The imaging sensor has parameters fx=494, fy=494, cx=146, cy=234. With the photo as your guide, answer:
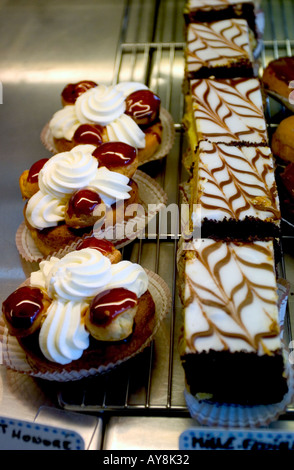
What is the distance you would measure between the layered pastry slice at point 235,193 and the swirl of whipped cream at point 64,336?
599mm

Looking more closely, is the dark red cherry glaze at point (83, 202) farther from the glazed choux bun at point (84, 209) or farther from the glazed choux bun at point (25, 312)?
the glazed choux bun at point (25, 312)

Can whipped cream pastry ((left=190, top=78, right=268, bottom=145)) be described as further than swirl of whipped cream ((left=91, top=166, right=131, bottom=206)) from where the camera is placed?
Yes

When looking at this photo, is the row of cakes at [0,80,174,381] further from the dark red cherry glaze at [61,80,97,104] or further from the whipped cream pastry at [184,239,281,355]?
the whipped cream pastry at [184,239,281,355]

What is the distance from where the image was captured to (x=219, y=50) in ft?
9.00

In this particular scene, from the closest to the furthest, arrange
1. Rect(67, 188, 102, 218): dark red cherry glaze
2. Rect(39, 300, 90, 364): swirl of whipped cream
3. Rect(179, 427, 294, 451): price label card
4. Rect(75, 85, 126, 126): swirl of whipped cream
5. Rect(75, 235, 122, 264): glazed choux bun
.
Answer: Rect(179, 427, 294, 451): price label card
Rect(39, 300, 90, 364): swirl of whipped cream
Rect(75, 235, 122, 264): glazed choux bun
Rect(67, 188, 102, 218): dark red cherry glaze
Rect(75, 85, 126, 126): swirl of whipped cream

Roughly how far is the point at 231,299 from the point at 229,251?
0.70 ft

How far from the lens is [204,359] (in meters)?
1.58

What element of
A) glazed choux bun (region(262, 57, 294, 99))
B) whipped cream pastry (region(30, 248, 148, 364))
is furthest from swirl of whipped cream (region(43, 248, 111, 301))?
glazed choux bun (region(262, 57, 294, 99))

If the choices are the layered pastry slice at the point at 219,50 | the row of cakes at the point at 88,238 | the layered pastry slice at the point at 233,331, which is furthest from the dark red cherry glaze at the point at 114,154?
the layered pastry slice at the point at 219,50

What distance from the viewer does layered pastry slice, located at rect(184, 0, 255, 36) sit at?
298 centimetres

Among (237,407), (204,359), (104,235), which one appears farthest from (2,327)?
(237,407)

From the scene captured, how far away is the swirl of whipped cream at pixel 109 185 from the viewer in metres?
2.15
